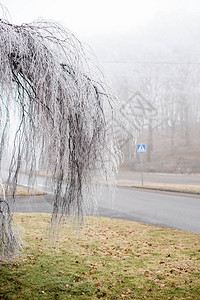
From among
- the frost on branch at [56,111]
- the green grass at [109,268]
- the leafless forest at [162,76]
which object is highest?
the leafless forest at [162,76]

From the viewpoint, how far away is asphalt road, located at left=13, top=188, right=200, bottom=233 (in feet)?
27.9

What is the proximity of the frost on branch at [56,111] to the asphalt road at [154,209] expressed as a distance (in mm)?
3426

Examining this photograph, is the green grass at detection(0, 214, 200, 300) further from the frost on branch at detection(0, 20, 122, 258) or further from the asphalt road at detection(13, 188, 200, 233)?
the asphalt road at detection(13, 188, 200, 233)

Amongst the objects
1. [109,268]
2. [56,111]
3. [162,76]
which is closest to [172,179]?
[162,76]

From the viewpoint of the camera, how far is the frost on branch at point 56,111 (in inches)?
129

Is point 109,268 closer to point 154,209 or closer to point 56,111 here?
point 56,111

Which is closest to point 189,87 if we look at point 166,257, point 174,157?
point 174,157

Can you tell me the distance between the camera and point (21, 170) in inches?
141

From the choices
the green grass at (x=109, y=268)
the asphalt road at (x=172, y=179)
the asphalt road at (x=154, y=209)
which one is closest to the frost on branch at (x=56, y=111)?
the green grass at (x=109, y=268)

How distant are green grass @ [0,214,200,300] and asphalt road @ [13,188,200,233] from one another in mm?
1187

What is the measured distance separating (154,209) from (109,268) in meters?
5.87

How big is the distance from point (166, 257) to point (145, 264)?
558 mm

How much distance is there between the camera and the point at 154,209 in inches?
415

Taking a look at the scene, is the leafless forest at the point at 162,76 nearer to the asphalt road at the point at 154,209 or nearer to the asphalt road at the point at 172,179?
the asphalt road at the point at 172,179
